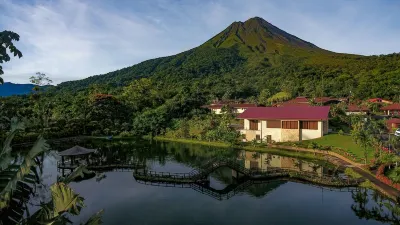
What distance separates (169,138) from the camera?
149 ft

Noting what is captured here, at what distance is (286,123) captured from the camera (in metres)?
36.3

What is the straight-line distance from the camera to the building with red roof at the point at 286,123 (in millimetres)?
35031

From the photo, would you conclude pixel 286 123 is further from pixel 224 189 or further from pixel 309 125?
pixel 224 189

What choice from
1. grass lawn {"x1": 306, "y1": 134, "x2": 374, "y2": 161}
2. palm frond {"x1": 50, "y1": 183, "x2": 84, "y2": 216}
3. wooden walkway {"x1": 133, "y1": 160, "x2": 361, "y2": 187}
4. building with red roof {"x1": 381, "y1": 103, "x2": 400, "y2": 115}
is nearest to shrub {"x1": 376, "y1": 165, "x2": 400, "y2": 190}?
wooden walkway {"x1": 133, "y1": 160, "x2": 361, "y2": 187}

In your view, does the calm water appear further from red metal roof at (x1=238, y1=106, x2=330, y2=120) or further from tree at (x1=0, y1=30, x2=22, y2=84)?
tree at (x1=0, y1=30, x2=22, y2=84)

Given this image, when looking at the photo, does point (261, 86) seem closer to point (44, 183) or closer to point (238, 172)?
point (238, 172)

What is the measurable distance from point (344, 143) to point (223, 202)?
61.0 ft

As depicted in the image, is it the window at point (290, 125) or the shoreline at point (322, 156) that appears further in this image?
the window at point (290, 125)

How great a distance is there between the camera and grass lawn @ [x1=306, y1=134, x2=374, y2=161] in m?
28.0

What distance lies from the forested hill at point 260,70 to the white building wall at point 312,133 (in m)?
38.7

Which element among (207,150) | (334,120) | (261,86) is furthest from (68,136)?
(261,86)

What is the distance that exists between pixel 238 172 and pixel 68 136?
3183 centimetres

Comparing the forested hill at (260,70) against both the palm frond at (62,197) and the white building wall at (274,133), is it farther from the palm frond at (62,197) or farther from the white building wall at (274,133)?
the palm frond at (62,197)

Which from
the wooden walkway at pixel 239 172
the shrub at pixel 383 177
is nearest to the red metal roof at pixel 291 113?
the shrub at pixel 383 177
